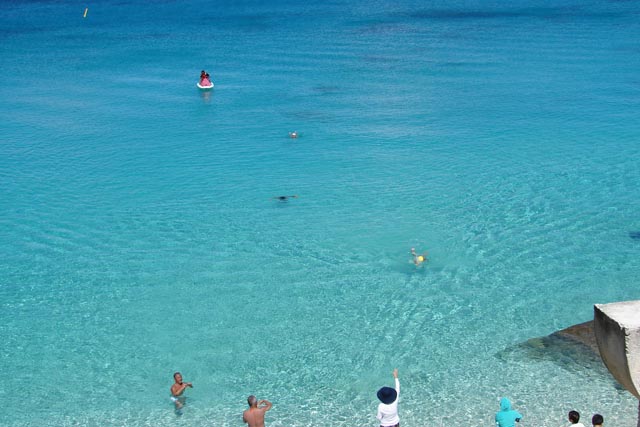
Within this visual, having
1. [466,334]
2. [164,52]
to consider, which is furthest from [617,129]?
[164,52]

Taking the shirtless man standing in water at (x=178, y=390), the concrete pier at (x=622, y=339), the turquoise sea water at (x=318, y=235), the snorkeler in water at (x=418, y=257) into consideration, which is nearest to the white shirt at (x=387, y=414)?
the turquoise sea water at (x=318, y=235)

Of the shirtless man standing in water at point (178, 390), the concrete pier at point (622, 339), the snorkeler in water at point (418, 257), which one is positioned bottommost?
the shirtless man standing in water at point (178, 390)

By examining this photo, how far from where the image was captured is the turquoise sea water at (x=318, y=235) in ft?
46.8

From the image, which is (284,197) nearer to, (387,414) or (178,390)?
(178,390)

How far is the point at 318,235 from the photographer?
20.8 m

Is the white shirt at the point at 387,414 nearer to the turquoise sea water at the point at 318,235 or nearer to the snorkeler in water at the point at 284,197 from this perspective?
the turquoise sea water at the point at 318,235

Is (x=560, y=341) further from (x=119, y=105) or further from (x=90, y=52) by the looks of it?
(x=90, y=52)

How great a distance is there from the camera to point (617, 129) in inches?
1138

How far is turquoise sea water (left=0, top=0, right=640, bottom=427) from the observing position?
14.3 m

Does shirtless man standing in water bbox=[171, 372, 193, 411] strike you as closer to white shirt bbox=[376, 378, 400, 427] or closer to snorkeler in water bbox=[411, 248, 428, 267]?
white shirt bbox=[376, 378, 400, 427]

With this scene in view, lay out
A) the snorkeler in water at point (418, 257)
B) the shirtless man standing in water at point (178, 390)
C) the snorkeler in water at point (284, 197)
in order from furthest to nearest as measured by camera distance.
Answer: the snorkeler in water at point (284, 197), the snorkeler in water at point (418, 257), the shirtless man standing in water at point (178, 390)

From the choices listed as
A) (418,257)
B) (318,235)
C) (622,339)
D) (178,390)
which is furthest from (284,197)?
(622,339)

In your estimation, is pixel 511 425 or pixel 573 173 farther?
pixel 573 173

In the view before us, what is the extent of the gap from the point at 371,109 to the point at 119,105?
42.2 ft
